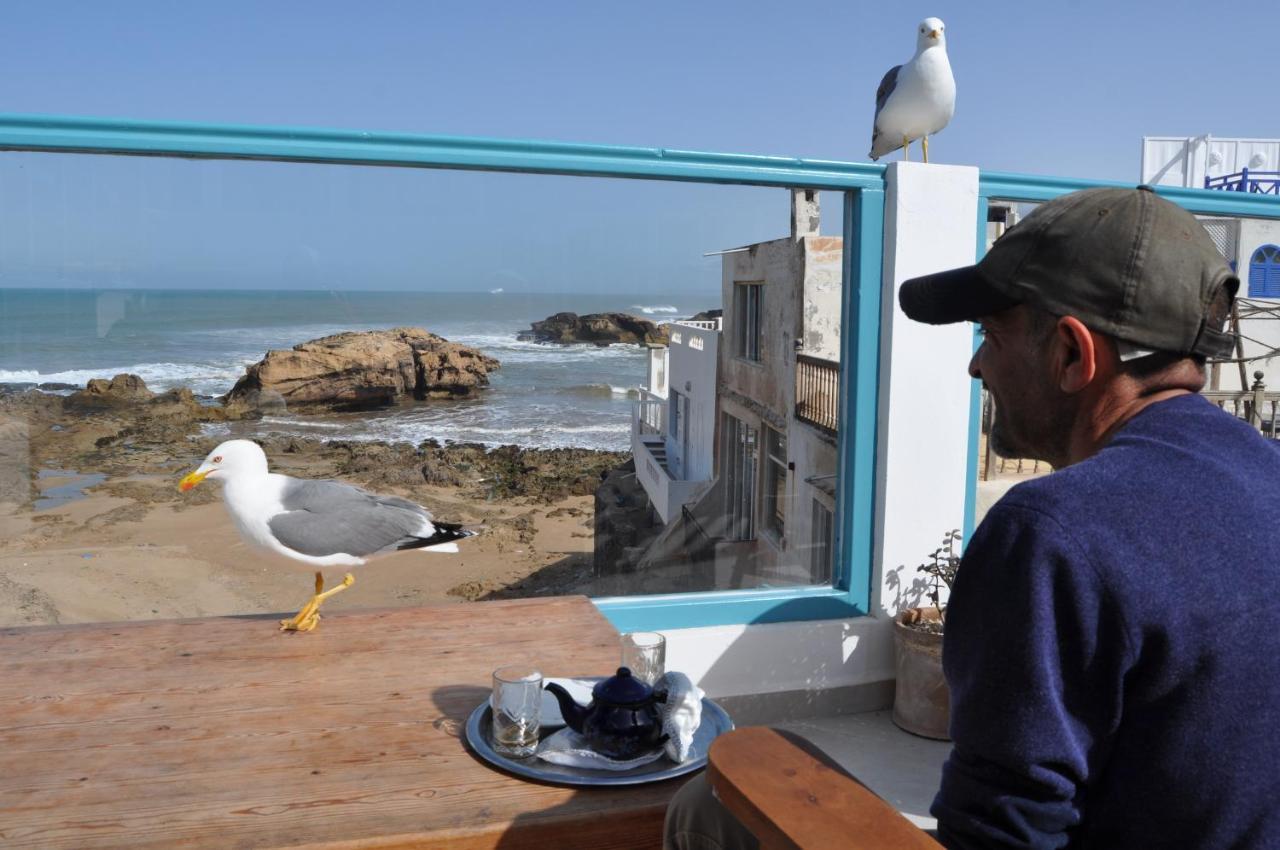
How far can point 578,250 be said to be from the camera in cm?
329

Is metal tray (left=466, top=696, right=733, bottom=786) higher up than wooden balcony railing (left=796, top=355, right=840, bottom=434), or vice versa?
wooden balcony railing (left=796, top=355, right=840, bottom=434)

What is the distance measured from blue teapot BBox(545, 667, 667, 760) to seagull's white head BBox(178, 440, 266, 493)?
135 cm

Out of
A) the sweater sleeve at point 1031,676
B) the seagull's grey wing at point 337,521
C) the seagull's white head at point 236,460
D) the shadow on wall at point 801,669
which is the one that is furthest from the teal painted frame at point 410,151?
the sweater sleeve at point 1031,676

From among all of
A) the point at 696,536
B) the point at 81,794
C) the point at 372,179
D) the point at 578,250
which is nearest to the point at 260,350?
the point at 372,179

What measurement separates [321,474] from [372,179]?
0.88 m

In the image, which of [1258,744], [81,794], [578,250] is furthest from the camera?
[578,250]

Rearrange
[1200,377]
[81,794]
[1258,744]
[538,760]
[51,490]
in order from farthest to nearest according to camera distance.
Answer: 1. [51,490]
2. [538,760]
3. [81,794]
4. [1200,377]
5. [1258,744]

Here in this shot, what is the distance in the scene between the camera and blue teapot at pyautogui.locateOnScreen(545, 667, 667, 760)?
62.6 inches

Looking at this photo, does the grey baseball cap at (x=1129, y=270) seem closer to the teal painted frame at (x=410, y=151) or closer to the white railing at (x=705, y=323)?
the teal painted frame at (x=410, y=151)

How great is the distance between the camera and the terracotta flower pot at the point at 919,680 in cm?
333

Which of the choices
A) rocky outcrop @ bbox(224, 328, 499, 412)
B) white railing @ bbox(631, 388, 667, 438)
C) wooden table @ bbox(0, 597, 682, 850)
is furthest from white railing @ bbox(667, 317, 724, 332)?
wooden table @ bbox(0, 597, 682, 850)

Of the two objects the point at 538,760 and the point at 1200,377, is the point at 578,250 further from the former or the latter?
the point at 1200,377

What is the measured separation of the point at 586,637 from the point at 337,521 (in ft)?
2.60

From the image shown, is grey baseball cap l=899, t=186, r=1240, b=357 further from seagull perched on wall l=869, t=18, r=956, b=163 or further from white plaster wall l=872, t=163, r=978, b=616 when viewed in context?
seagull perched on wall l=869, t=18, r=956, b=163
